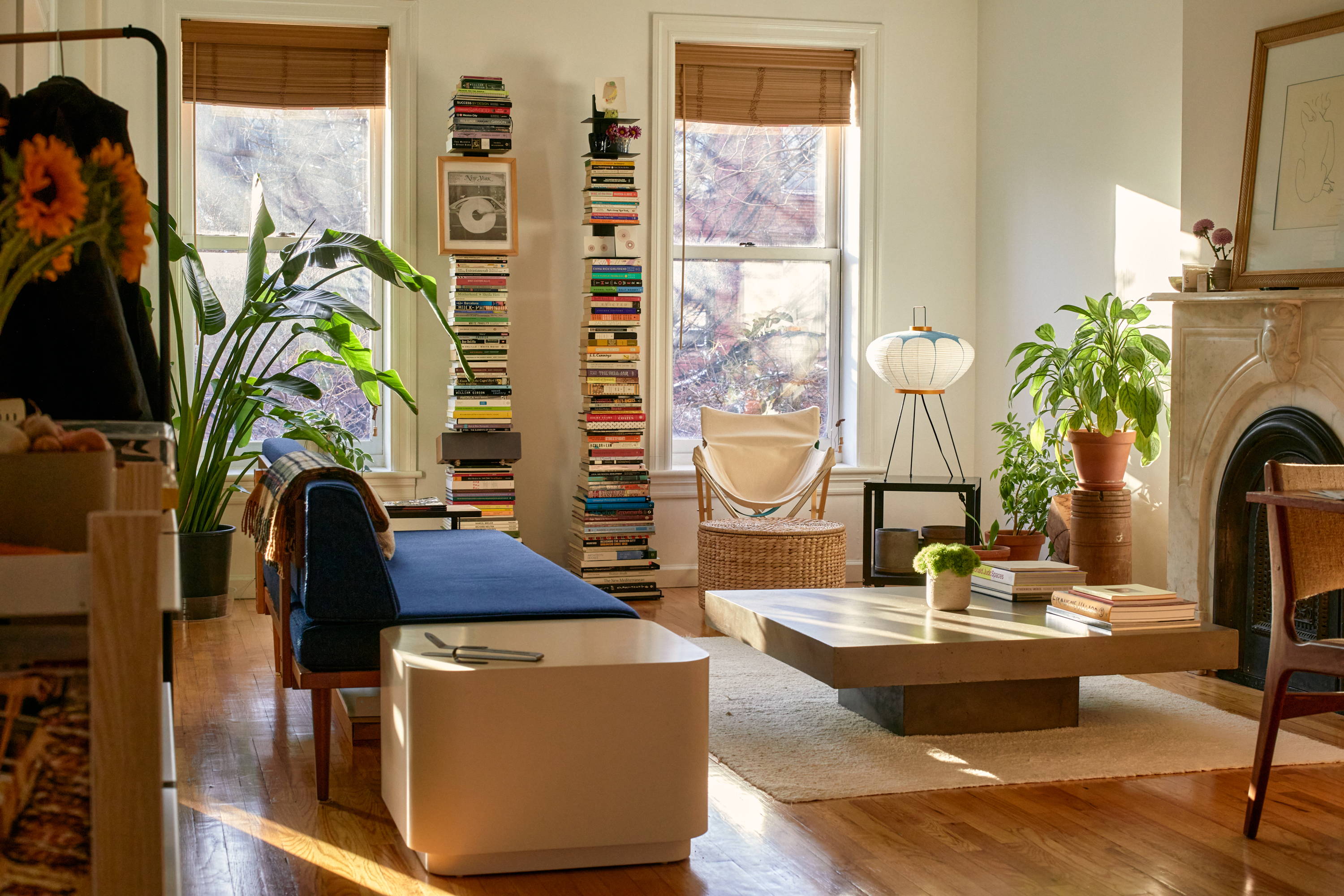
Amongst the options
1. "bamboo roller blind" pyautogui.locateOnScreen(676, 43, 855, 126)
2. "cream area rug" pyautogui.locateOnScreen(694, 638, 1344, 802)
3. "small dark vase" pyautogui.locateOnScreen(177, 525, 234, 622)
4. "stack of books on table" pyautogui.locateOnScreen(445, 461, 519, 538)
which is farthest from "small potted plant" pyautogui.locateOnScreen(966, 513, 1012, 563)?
"small dark vase" pyautogui.locateOnScreen(177, 525, 234, 622)

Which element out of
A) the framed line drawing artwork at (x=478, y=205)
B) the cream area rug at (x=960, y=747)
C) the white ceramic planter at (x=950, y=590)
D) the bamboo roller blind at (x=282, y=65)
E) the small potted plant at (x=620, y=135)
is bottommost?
the cream area rug at (x=960, y=747)

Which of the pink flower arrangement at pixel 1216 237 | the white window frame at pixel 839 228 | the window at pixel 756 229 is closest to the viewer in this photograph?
the pink flower arrangement at pixel 1216 237

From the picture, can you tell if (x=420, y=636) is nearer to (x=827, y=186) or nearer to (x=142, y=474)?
(x=142, y=474)

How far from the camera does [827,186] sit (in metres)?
6.82

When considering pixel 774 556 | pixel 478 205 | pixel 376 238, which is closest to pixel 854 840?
pixel 774 556

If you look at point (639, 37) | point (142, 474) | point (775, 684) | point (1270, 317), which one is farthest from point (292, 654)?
point (639, 37)

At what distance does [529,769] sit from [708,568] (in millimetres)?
3110

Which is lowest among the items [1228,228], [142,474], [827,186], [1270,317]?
[142,474]

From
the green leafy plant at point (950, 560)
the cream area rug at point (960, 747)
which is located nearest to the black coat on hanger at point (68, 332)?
the cream area rug at point (960, 747)

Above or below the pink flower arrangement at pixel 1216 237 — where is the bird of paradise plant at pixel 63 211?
below

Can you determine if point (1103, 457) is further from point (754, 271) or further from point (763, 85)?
point (763, 85)

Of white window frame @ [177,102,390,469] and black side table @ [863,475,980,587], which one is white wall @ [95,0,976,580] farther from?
black side table @ [863,475,980,587]

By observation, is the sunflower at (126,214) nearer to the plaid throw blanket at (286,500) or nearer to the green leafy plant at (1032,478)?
the plaid throw blanket at (286,500)

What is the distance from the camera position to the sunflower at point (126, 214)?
1023mm
